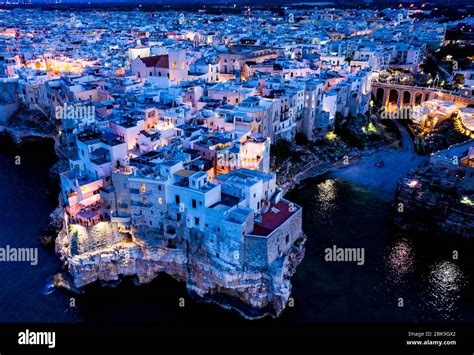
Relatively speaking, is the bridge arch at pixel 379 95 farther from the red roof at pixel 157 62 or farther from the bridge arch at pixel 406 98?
the red roof at pixel 157 62

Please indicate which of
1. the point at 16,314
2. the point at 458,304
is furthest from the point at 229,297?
the point at 458,304

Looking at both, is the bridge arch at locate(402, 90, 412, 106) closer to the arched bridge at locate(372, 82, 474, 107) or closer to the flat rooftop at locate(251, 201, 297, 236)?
the arched bridge at locate(372, 82, 474, 107)

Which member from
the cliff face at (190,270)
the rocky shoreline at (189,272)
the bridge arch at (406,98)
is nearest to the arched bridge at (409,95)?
the bridge arch at (406,98)

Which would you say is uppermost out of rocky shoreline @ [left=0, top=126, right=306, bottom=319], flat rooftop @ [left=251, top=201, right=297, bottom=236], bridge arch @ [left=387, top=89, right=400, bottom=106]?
bridge arch @ [left=387, top=89, right=400, bottom=106]

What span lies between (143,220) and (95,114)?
18.5 meters

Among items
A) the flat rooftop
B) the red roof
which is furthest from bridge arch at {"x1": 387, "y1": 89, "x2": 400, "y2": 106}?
the flat rooftop

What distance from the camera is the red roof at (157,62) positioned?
59.1m

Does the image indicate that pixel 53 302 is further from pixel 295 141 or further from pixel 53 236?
pixel 295 141

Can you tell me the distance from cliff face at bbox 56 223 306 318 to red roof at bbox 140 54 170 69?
3407 cm

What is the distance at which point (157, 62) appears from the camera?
60.2 metres

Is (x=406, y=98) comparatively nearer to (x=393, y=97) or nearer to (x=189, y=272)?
(x=393, y=97)

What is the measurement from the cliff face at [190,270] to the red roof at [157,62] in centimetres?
3407

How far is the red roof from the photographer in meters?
59.1

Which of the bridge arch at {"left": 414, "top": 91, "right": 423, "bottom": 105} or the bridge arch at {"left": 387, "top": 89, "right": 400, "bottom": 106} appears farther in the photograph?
the bridge arch at {"left": 387, "top": 89, "right": 400, "bottom": 106}
